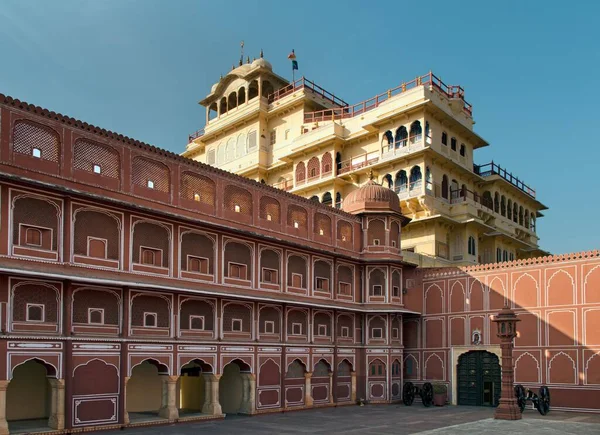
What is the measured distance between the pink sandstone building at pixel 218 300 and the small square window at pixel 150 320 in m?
0.06

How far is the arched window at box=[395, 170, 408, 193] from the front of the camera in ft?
136

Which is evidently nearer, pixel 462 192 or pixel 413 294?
pixel 413 294

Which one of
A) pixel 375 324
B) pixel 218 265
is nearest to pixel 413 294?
pixel 375 324

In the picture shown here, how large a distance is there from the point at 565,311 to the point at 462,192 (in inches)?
559

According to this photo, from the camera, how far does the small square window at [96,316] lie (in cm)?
2216

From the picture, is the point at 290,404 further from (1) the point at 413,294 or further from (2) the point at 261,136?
(2) the point at 261,136

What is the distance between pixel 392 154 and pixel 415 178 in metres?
2.18

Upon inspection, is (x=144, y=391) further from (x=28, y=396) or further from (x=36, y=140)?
(x=36, y=140)

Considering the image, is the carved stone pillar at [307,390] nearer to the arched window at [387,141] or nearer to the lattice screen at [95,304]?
the lattice screen at [95,304]

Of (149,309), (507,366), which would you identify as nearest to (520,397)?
(507,366)

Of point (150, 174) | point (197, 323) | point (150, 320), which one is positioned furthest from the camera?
point (197, 323)

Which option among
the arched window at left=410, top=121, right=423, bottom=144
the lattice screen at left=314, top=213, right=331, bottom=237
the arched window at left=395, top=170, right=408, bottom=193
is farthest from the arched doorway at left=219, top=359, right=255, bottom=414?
the arched window at left=410, top=121, right=423, bottom=144

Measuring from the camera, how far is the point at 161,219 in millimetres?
24625

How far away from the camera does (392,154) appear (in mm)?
41906
